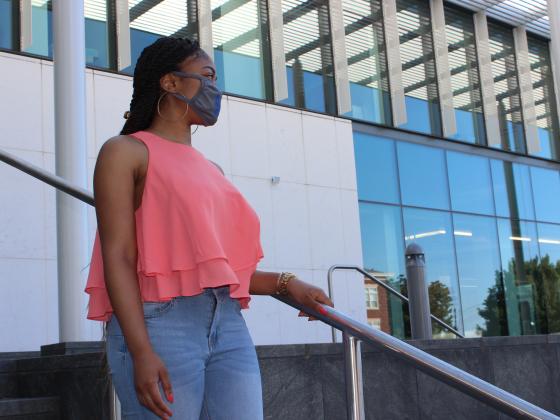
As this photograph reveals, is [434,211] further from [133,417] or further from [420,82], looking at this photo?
[133,417]

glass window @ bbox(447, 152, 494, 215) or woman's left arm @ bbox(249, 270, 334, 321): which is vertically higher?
glass window @ bbox(447, 152, 494, 215)

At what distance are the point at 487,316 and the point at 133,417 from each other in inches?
600

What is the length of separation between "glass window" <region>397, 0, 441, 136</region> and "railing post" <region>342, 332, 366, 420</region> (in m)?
13.3

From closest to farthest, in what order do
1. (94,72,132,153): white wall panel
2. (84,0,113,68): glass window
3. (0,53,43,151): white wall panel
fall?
1. (0,53,43,151): white wall panel
2. (94,72,132,153): white wall panel
3. (84,0,113,68): glass window

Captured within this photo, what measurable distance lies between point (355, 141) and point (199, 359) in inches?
513

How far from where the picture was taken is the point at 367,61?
15516 mm

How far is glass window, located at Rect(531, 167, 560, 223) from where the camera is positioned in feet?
60.4

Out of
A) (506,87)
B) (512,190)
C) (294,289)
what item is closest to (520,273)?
(512,190)

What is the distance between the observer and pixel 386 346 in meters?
2.46

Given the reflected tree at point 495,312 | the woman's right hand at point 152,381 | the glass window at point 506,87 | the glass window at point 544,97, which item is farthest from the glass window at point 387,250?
the woman's right hand at point 152,381

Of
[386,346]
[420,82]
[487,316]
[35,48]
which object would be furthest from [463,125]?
[386,346]

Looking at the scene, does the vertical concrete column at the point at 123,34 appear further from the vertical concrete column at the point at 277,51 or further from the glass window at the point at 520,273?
the glass window at the point at 520,273

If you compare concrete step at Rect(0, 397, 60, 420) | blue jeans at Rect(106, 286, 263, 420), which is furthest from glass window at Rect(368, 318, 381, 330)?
blue jeans at Rect(106, 286, 263, 420)

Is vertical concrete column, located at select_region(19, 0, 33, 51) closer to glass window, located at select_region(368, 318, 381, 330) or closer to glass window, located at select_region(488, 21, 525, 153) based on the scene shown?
glass window, located at select_region(368, 318, 381, 330)
